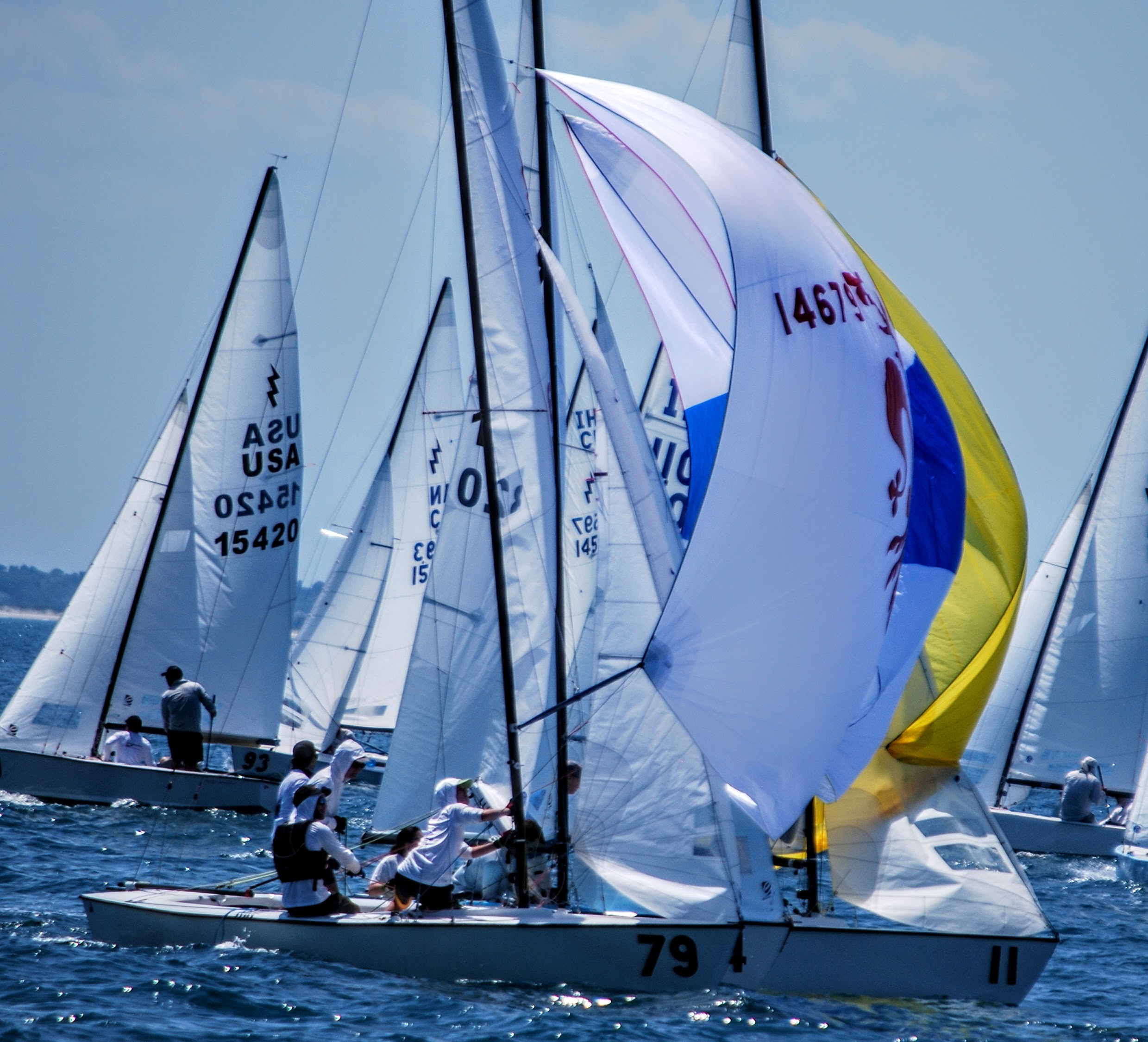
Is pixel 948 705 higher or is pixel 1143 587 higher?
pixel 1143 587

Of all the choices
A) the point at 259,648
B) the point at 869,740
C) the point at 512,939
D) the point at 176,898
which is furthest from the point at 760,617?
the point at 259,648

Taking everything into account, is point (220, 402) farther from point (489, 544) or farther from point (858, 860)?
point (858, 860)

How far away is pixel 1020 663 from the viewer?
20.6 meters

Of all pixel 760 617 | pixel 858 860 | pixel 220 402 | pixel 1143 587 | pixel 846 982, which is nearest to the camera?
pixel 760 617

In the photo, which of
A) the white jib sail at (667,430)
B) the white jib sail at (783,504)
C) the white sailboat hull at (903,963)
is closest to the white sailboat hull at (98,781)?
the white jib sail at (667,430)

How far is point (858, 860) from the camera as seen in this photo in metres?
10.4

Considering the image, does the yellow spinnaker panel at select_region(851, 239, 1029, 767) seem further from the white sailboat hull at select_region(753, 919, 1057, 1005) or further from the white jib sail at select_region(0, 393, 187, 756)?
the white jib sail at select_region(0, 393, 187, 756)

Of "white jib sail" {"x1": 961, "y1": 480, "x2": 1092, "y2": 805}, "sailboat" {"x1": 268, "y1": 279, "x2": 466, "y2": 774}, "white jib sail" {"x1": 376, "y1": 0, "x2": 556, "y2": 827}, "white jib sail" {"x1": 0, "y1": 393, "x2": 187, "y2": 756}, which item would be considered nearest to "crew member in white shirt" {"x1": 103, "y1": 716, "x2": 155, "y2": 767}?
"white jib sail" {"x1": 0, "y1": 393, "x2": 187, "y2": 756}

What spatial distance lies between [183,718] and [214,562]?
2.21 meters

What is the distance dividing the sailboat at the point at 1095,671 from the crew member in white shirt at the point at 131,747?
9671 millimetres

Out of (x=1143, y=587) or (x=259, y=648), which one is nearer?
(x=259, y=648)

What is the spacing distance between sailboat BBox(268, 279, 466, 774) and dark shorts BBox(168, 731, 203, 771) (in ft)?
15.3

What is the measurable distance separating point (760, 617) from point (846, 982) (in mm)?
2432

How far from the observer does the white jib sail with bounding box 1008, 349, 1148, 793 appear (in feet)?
65.7
